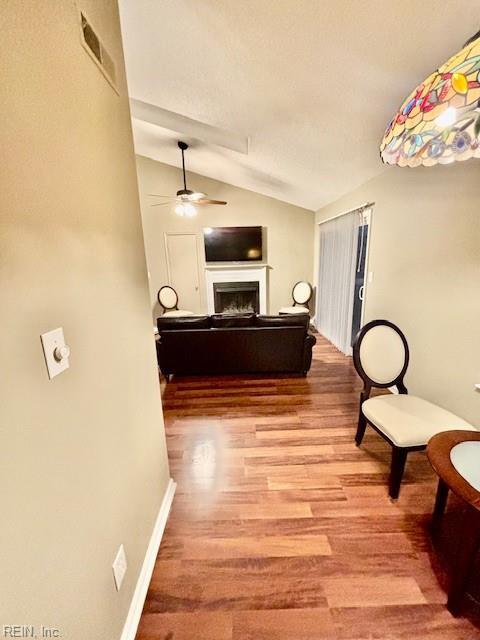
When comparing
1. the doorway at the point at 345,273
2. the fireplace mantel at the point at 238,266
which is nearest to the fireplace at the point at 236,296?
the fireplace mantel at the point at 238,266

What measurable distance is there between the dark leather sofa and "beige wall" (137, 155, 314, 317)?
109 inches

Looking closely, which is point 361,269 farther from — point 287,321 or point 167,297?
point 167,297

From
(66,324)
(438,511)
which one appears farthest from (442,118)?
(438,511)

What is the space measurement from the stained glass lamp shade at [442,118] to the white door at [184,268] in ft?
15.6

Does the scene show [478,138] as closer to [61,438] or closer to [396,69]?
[396,69]

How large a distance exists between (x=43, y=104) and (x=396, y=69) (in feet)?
6.00

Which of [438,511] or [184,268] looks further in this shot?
[184,268]

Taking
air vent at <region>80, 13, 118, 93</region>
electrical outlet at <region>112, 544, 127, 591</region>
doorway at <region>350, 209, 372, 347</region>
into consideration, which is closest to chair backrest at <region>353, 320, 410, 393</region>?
doorway at <region>350, 209, 372, 347</region>

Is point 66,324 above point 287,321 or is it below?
above

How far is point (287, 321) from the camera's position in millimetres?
2982

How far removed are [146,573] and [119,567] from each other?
33 cm

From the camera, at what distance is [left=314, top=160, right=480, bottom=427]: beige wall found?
1.73m

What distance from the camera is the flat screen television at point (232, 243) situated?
17.5 feet

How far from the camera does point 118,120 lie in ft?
3.44
